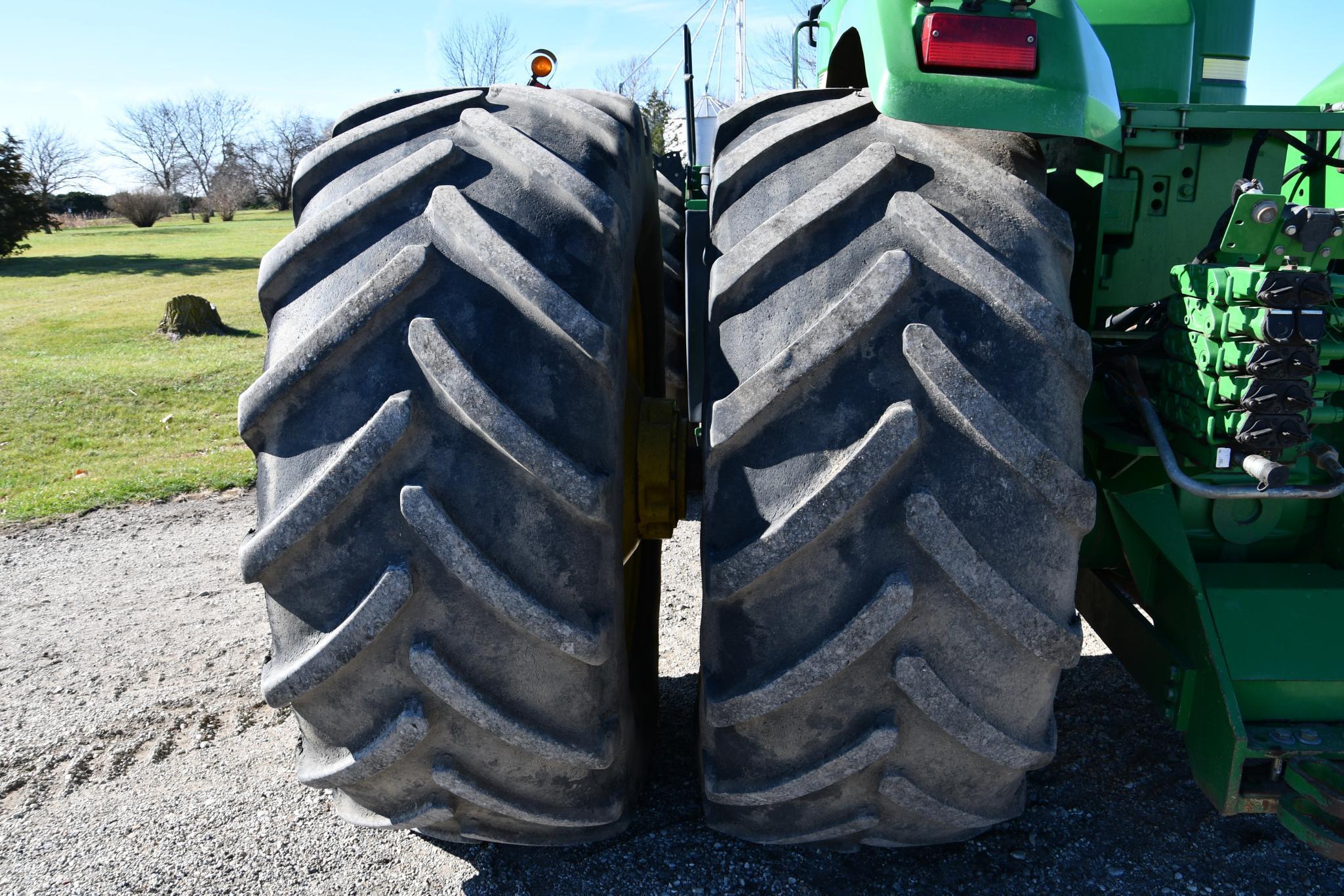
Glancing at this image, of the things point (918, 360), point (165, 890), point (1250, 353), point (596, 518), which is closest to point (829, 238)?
point (918, 360)

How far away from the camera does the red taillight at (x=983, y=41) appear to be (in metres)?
1.66

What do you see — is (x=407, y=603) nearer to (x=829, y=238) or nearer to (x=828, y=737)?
(x=828, y=737)

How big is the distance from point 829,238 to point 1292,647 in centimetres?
134

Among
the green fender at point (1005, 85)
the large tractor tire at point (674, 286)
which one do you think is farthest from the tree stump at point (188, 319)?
the green fender at point (1005, 85)

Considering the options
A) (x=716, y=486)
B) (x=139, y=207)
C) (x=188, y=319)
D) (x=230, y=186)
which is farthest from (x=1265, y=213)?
(x=230, y=186)

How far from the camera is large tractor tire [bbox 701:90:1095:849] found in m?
1.51

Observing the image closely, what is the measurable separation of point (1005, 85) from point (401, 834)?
207cm

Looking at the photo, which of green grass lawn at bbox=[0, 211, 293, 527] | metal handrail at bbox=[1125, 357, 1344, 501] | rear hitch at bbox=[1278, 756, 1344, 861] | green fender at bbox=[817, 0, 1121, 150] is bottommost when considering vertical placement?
green grass lawn at bbox=[0, 211, 293, 527]

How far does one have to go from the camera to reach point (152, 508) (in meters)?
5.48

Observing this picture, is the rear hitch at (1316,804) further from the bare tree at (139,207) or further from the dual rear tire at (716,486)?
the bare tree at (139,207)

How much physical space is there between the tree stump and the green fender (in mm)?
12093

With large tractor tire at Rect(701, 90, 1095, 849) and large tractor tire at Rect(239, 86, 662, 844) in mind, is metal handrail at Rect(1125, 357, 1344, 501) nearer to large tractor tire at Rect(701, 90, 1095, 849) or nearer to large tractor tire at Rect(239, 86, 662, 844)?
large tractor tire at Rect(701, 90, 1095, 849)

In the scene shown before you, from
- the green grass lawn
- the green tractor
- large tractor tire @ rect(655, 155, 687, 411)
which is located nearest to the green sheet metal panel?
the green tractor

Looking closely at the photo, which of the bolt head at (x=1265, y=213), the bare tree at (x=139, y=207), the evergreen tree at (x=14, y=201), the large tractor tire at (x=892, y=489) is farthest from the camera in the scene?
the bare tree at (x=139, y=207)
